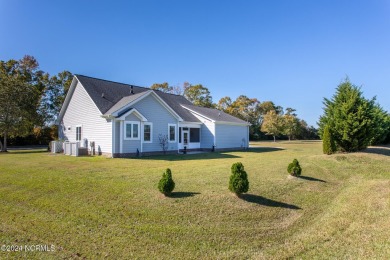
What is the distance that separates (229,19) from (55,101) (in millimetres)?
30089

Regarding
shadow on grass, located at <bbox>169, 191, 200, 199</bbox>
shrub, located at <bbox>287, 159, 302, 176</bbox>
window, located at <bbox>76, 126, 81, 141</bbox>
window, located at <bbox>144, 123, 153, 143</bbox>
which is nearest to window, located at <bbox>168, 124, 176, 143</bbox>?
window, located at <bbox>144, 123, 153, 143</bbox>

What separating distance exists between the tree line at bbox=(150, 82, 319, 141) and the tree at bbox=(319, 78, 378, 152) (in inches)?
1332

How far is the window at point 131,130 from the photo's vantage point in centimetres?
1714

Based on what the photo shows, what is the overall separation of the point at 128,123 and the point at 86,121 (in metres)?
4.44

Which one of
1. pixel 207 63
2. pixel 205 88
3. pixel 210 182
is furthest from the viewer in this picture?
pixel 205 88

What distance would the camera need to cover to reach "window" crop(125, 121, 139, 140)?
17.1 metres

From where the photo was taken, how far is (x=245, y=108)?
199 feet

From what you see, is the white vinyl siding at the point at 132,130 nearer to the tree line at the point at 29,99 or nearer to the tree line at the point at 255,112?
the tree line at the point at 29,99

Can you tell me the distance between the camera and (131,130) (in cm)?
1739

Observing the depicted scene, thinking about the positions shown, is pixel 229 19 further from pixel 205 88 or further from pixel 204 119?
pixel 205 88

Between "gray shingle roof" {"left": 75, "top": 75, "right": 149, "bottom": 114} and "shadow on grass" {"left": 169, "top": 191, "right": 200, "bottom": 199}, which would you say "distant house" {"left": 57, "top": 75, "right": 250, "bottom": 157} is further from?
"shadow on grass" {"left": 169, "top": 191, "right": 200, "bottom": 199}

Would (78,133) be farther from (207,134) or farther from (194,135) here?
(207,134)

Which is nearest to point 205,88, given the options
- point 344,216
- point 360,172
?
point 360,172

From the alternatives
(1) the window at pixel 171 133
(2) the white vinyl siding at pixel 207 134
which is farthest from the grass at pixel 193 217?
(2) the white vinyl siding at pixel 207 134
